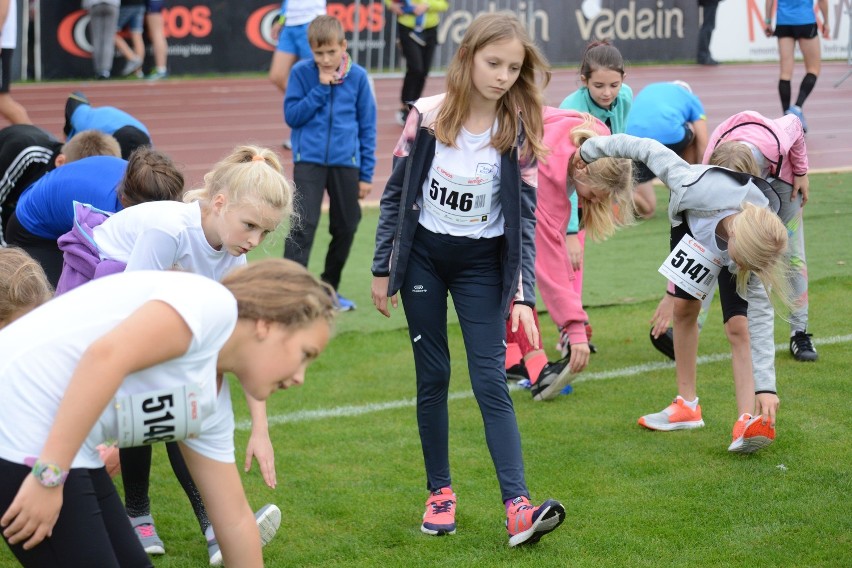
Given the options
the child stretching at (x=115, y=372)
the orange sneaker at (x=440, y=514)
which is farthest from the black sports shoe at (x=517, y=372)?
the child stretching at (x=115, y=372)

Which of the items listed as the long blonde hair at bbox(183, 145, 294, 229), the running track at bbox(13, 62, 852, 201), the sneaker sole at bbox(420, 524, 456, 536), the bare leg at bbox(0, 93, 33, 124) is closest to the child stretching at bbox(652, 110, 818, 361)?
the sneaker sole at bbox(420, 524, 456, 536)

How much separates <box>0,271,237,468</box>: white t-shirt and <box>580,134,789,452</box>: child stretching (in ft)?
8.08

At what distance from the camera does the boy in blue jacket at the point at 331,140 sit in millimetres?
7434

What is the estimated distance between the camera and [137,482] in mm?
4258

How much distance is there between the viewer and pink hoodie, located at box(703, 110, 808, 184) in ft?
18.1

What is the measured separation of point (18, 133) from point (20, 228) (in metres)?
1.06

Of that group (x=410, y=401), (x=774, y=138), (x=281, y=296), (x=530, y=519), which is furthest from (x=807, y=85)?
(x=281, y=296)

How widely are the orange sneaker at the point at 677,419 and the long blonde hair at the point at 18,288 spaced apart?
3052 millimetres

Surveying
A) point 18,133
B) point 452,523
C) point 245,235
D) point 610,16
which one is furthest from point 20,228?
point 610,16

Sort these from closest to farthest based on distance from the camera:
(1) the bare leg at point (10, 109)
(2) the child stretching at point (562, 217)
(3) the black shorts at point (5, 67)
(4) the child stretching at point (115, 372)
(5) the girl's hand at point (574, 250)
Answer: (4) the child stretching at point (115, 372) → (2) the child stretching at point (562, 217) → (5) the girl's hand at point (574, 250) → (1) the bare leg at point (10, 109) → (3) the black shorts at point (5, 67)

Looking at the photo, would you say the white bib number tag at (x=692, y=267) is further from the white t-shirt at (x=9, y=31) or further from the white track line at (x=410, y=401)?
the white t-shirt at (x=9, y=31)

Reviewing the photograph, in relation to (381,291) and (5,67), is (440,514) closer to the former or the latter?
(381,291)

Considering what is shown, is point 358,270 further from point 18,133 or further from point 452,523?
point 452,523

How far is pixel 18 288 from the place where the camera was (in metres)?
3.38
